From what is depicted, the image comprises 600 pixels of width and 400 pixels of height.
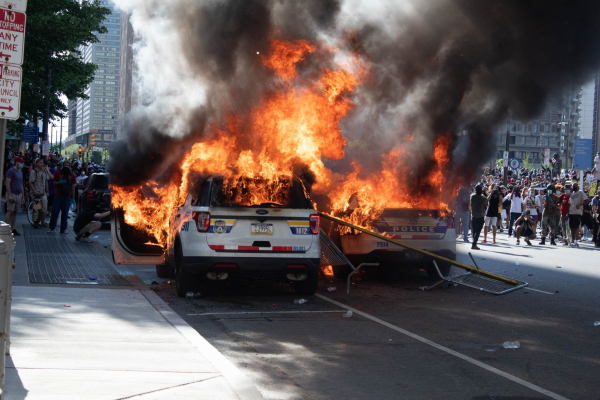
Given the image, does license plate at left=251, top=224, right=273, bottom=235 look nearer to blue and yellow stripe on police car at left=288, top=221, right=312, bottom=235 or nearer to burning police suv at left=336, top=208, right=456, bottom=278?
blue and yellow stripe on police car at left=288, top=221, right=312, bottom=235

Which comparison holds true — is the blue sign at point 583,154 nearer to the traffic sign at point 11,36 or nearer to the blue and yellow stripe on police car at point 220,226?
the blue and yellow stripe on police car at point 220,226

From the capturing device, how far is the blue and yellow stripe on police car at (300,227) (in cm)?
914

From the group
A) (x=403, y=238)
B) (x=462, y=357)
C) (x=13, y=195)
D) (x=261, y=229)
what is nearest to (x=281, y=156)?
(x=261, y=229)

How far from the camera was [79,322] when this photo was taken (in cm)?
727

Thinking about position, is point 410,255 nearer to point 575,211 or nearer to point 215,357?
point 215,357

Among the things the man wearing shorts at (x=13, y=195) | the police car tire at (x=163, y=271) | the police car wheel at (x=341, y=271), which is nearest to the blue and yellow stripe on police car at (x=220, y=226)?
the police car tire at (x=163, y=271)

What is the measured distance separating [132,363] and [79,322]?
1778 millimetres

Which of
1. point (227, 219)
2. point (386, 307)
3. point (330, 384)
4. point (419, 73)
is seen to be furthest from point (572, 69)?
point (330, 384)

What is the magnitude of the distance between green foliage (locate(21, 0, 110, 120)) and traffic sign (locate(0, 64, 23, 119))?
20.2m

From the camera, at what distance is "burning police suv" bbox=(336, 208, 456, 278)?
36.1ft

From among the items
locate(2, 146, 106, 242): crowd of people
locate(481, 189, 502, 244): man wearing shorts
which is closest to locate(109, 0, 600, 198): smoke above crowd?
locate(2, 146, 106, 242): crowd of people

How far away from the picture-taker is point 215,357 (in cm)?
598

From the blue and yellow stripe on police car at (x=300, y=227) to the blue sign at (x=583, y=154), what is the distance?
78.0ft

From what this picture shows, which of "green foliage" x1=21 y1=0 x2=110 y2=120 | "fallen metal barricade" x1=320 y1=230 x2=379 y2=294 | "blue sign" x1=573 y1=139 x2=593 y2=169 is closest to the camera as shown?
"fallen metal barricade" x1=320 y1=230 x2=379 y2=294
